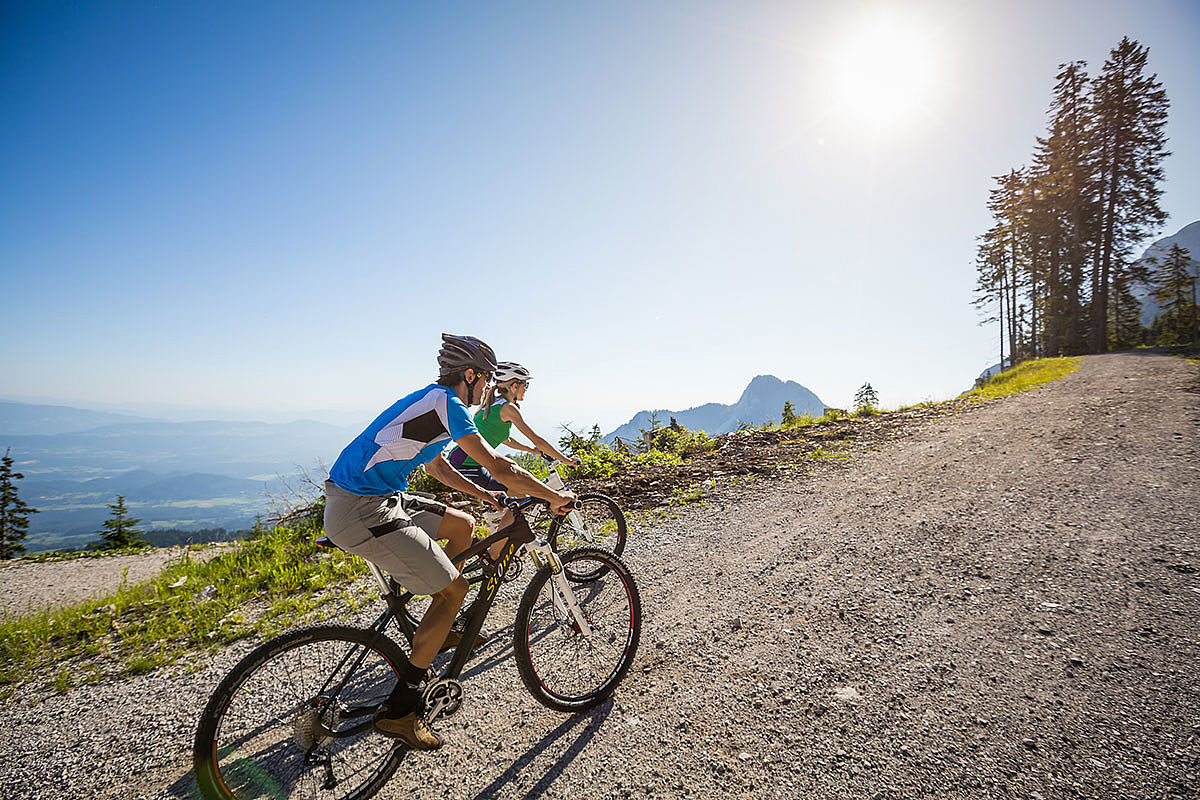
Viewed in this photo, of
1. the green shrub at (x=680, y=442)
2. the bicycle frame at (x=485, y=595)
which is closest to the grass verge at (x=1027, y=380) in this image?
the green shrub at (x=680, y=442)

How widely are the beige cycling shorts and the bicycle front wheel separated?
470mm

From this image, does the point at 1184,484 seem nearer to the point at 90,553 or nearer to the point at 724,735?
the point at 724,735

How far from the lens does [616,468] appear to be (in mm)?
11836

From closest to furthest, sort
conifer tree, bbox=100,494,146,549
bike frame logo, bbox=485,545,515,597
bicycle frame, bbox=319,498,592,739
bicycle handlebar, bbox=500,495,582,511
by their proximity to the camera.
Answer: bicycle frame, bbox=319,498,592,739 < bike frame logo, bbox=485,545,515,597 < bicycle handlebar, bbox=500,495,582,511 < conifer tree, bbox=100,494,146,549

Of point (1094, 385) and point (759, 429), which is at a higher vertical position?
point (1094, 385)

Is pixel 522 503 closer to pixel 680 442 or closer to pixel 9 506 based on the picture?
pixel 680 442

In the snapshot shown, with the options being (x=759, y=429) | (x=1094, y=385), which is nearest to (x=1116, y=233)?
(x=1094, y=385)

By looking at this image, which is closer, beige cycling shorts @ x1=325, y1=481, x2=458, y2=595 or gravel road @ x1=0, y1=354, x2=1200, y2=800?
gravel road @ x1=0, y1=354, x2=1200, y2=800

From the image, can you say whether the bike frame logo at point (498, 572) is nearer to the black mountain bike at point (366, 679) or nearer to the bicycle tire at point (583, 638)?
the black mountain bike at point (366, 679)

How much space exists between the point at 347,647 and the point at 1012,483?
978 cm

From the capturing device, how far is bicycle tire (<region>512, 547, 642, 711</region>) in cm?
382

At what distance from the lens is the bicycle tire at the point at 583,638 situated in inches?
150

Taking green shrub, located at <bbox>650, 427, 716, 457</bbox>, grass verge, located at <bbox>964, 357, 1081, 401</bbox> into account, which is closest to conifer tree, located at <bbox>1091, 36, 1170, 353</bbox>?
grass verge, located at <bbox>964, 357, 1081, 401</bbox>

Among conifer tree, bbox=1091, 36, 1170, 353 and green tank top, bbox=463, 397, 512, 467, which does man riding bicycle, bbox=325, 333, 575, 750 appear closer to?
green tank top, bbox=463, 397, 512, 467
